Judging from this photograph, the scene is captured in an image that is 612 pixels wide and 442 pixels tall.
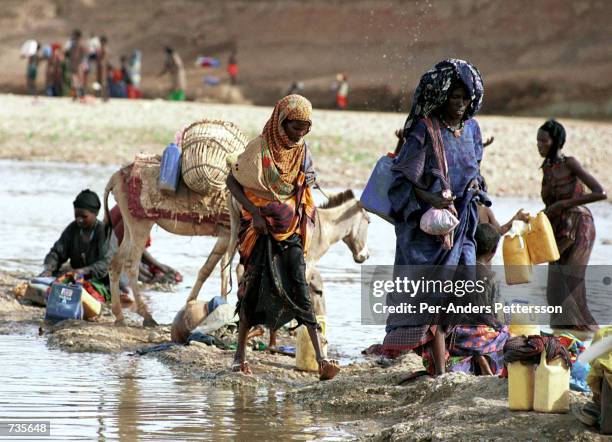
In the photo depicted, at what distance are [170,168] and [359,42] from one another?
112 ft

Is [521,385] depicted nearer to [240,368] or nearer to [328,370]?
[328,370]

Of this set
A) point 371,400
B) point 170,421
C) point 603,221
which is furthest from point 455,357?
point 603,221

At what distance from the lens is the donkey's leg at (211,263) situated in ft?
31.3

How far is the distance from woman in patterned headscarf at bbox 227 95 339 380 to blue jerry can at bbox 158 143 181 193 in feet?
6.18

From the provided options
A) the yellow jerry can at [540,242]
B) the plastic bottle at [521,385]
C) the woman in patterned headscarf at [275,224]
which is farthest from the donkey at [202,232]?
the plastic bottle at [521,385]

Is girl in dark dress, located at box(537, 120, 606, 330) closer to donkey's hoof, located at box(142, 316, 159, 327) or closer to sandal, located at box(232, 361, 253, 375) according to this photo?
sandal, located at box(232, 361, 253, 375)

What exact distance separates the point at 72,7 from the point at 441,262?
4281cm

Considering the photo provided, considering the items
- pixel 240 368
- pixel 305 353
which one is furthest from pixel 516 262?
pixel 240 368

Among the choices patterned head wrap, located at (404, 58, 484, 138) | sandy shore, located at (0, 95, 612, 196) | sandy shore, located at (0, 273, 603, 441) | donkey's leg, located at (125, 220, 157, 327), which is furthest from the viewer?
sandy shore, located at (0, 95, 612, 196)

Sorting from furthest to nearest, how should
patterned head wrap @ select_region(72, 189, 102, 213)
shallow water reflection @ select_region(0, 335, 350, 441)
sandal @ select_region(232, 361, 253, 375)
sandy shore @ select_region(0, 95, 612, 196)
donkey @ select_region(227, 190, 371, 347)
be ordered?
1. sandy shore @ select_region(0, 95, 612, 196)
2. patterned head wrap @ select_region(72, 189, 102, 213)
3. donkey @ select_region(227, 190, 371, 347)
4. sandal @ select_region(232, 361, 253, 375)
5. shallow water reflection @ select_region(0, 335, 350, 441)

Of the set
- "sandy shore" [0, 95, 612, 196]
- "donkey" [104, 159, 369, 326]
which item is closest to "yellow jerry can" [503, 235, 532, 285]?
"donkey" [104, 159, 369, 326]

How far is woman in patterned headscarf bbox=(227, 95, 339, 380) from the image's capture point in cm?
761

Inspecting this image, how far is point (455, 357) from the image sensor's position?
7332 millimetres

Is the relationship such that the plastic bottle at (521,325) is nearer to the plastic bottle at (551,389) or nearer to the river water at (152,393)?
the river water at (152,393)
